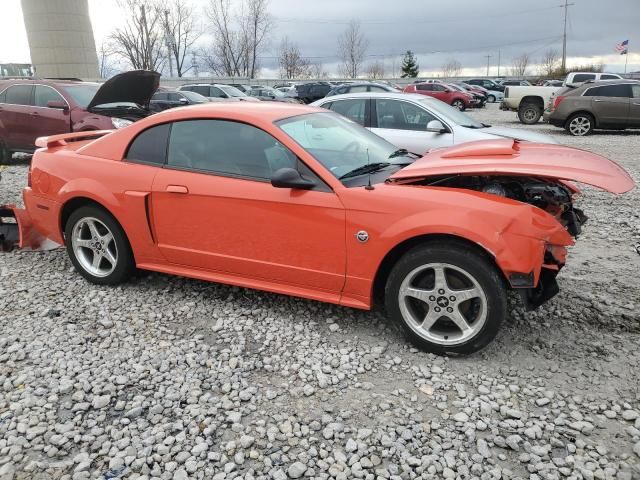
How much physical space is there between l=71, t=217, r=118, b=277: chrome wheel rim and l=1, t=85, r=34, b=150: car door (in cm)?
686

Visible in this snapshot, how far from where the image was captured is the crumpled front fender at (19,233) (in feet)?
15.7

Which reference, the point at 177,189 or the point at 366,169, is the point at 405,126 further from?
the point at 177,189

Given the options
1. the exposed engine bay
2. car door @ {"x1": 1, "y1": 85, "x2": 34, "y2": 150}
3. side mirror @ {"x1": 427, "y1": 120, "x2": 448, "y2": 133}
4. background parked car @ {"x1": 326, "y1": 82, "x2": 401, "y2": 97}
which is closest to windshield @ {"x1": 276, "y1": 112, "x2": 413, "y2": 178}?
the exposed engine bay

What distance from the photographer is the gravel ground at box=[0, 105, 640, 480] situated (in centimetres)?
232

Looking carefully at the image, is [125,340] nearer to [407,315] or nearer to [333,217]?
[333,217]

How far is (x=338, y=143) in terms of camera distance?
3.75m

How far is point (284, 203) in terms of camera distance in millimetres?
3250

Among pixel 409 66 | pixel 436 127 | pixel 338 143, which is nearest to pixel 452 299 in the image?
pixel 338 143

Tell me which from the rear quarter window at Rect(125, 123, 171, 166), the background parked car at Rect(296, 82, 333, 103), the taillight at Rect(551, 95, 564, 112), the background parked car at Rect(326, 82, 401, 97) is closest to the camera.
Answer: the rear quarter window at Rect(125, 123, 171, 166)

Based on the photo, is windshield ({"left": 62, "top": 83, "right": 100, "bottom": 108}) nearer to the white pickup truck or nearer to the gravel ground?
the gravel ground

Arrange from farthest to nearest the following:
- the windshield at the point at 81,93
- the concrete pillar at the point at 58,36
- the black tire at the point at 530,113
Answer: the concrete pillar at the point at 58,36, the black tire at the point at 530,113, the windshield at the point at 81,93

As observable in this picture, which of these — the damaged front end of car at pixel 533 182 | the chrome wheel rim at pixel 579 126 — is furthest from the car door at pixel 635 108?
the damaged front end of car at pixel 533 182

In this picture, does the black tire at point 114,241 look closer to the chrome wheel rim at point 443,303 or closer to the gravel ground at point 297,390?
the gravel ground at point 297,390

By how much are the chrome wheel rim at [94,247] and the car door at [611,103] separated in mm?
14561
